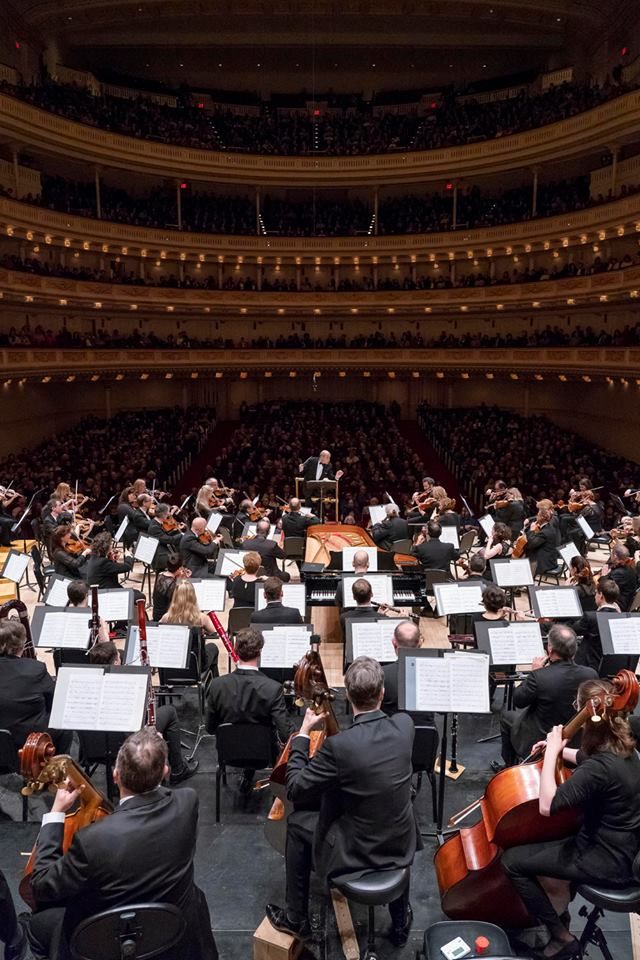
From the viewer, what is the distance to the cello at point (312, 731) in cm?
473

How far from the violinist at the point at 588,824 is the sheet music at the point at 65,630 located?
4954 mm

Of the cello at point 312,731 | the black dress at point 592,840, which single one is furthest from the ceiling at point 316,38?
the black dress at point 592,840

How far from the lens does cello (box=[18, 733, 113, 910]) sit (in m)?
4.01

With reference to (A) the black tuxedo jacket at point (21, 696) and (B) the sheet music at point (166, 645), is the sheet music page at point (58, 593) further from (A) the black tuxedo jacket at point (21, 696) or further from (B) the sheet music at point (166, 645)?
(A) the black tuxedo jacket at point (21, 696)

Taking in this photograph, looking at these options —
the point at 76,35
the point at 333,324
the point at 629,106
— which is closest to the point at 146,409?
the point at 333,324

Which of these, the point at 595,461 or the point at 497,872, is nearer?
the point at 497,872

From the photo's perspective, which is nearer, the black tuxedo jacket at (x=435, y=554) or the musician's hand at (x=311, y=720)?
the musician's hand at (x=311, y=720)

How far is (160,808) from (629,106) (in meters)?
26.8

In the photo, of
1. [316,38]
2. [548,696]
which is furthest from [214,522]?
[316,38]

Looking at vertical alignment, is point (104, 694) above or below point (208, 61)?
below

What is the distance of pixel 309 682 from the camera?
15.9 feet

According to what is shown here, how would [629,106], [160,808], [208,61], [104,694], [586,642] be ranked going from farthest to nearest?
1. [208,61]
2. [629,106]
3. [586,642]
4. [104,694]
5. [160,808]

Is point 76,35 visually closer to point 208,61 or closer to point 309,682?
point 208,61

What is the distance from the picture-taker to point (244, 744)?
621 centimetres
